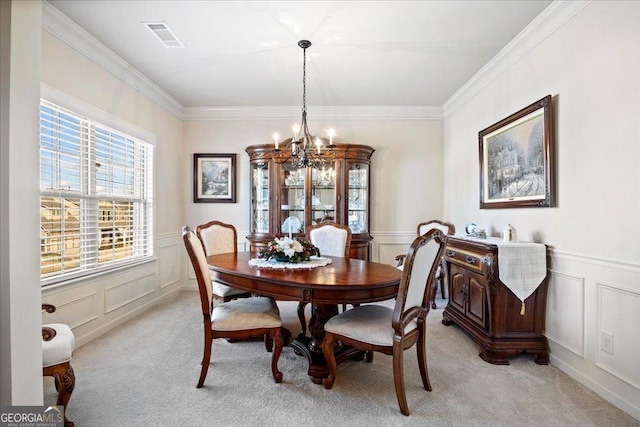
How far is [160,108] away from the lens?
3918mm

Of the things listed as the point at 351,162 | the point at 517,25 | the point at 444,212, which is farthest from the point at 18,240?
the point at 444,212

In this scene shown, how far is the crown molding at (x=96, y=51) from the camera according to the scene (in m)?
2.33

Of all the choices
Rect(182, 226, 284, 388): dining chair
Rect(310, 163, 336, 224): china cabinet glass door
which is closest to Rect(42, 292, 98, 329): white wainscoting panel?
Rect(182, 226, 284, 388): dining chair

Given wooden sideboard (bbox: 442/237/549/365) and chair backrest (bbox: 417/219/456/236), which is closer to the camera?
wooden sideboard (bbox: 442/237/549/365)

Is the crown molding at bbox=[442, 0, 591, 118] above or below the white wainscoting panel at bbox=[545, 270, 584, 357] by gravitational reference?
above

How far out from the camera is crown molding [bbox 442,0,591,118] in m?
2.20

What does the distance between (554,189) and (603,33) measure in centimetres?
102

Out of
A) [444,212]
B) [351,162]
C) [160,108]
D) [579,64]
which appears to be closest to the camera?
[579,64]

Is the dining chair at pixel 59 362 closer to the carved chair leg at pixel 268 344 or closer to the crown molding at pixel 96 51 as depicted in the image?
the carved chair leg at pixel 268 344

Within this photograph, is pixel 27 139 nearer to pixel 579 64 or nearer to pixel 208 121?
pixel 579 64

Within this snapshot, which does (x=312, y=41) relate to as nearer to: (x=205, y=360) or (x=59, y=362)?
(x=205, y=360)

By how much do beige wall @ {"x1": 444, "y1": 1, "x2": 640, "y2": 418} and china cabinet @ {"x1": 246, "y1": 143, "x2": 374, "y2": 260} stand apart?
2.04m

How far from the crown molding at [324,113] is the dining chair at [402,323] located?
305 cm

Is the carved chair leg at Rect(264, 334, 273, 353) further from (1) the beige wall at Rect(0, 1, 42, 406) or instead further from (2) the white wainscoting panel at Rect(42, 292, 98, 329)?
(1) the beige wall at Rect(0, 1, 42, 406)
